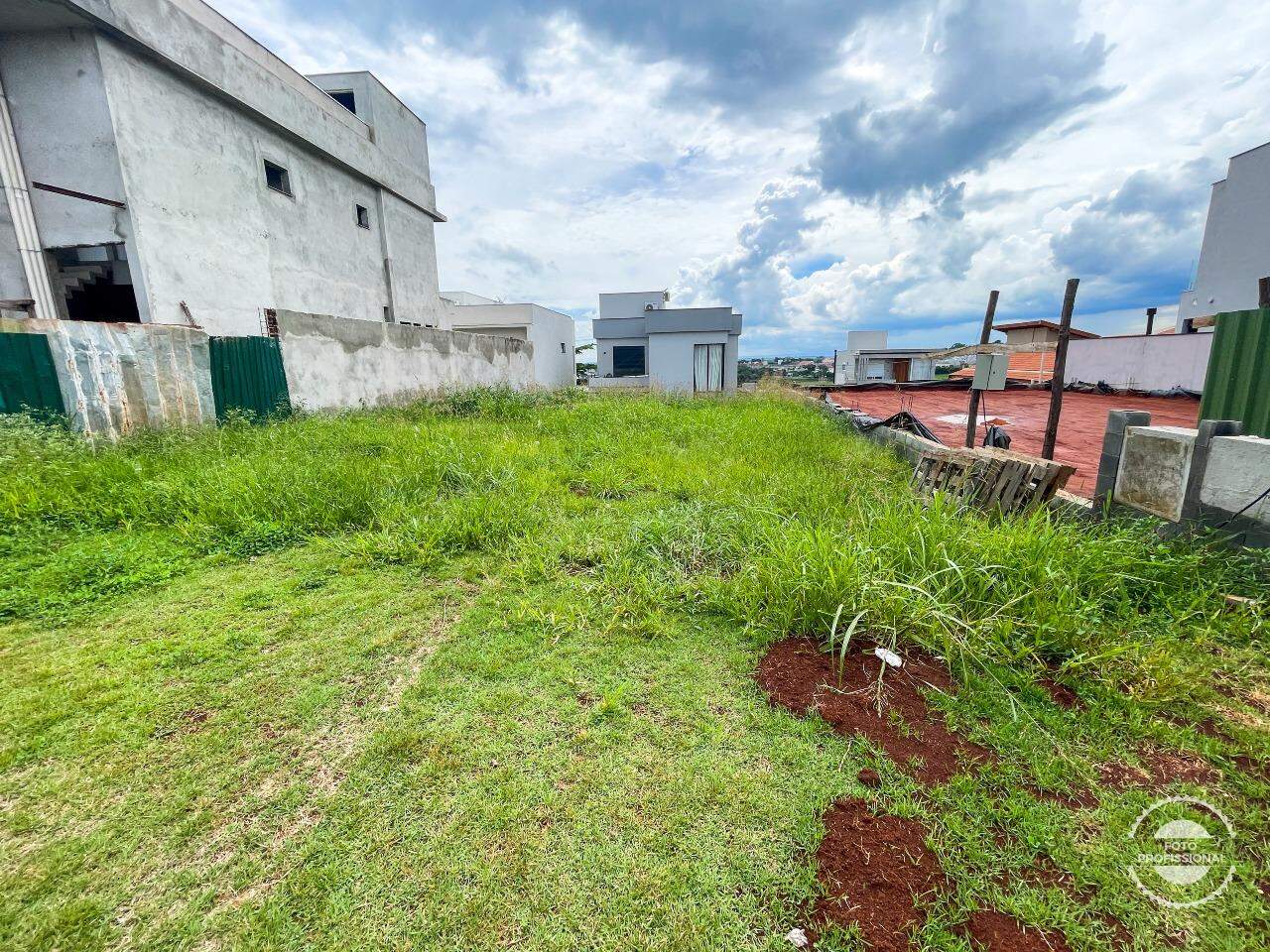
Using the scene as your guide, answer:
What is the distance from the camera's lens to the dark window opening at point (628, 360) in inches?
976

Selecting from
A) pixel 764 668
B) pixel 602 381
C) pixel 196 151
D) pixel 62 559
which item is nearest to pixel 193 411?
pixel 62 559

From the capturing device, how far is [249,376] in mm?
6887

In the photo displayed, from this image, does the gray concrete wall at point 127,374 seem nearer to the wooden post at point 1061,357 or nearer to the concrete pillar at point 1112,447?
the concrete pillar at point 1112,447

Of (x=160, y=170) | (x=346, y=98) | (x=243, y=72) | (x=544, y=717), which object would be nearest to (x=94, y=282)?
(x=160, y=170)

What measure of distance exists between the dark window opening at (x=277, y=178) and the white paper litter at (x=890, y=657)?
1287cm

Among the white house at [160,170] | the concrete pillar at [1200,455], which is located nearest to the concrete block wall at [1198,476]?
the concrete pillar at [1200,455]

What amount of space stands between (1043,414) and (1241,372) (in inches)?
307

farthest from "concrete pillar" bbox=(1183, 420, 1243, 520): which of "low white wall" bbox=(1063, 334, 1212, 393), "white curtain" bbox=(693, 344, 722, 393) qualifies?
"white curtain" bbox=(693, 344, 722, 393)

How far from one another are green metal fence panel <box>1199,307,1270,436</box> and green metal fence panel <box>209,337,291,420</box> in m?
9.85

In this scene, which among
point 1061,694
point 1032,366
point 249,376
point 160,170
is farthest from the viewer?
point 1032,366

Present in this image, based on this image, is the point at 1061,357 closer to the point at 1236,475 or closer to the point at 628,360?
the point at 1236,475

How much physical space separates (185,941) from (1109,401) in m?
16.3

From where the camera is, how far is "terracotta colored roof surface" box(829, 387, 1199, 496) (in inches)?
243

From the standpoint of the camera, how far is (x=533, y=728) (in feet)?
6.40
